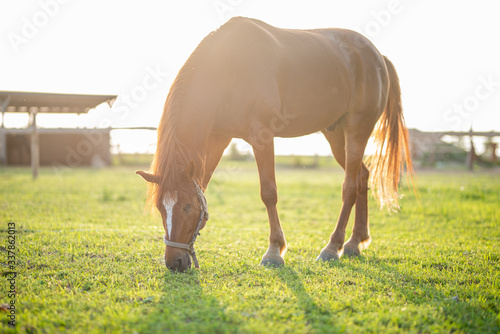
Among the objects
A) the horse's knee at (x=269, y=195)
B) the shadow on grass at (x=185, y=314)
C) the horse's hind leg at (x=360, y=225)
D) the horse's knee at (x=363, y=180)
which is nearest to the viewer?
the shadow on grass at (x=185, y=314)

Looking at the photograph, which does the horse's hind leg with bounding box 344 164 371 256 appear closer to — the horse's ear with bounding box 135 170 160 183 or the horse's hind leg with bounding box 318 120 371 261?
the horse's hind leg with bounding box 318 120 371 261

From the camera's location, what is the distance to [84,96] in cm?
527

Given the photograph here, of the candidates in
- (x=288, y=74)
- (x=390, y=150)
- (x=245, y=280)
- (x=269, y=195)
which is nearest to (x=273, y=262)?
(x=245, y=280)

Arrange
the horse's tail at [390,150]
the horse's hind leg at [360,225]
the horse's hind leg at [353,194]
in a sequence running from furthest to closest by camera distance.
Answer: the horse's tail at [390,150], the horse's hind leg at [360,225], the horse's hind leg at [353,194]

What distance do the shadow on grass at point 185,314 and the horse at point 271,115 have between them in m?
0.33

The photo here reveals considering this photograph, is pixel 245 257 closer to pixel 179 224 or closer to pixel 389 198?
pixel 179 224

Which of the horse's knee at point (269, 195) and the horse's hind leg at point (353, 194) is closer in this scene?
the horse's knee at point (269, 195)

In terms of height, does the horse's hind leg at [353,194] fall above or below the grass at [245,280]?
above

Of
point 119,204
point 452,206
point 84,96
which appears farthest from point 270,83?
point 452,206

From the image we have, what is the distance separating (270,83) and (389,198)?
2192 mm

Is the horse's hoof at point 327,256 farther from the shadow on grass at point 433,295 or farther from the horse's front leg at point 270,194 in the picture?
the horse's front leg at point 270,194

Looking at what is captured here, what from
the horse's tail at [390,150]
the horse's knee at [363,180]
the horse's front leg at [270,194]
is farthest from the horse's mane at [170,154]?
the horse's tail at [390,150]

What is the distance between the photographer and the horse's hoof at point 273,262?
338cm

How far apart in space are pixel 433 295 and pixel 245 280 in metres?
1.37
